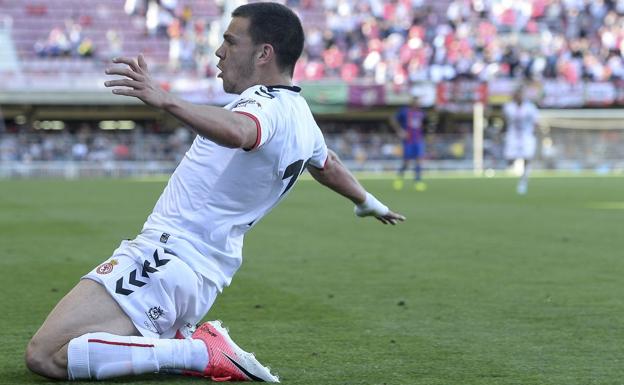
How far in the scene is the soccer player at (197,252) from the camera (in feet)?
15.5

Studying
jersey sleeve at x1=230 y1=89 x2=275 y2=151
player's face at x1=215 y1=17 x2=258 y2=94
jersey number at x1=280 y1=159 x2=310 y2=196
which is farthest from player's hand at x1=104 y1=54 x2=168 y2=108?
jersey number at x1=280 y1=159 x2=310 y2=196

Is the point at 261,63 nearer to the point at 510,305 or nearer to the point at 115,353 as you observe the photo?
the point at 115,353

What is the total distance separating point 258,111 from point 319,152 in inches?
33.0

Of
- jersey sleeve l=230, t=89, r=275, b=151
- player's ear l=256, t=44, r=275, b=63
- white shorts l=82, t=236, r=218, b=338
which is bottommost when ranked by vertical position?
white shorts l=82, t=236, r=218, b=338

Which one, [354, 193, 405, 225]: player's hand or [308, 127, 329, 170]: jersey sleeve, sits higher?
[308, 127, 329, 170]: jersey sleeve

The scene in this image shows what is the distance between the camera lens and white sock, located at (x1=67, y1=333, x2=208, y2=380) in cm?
475

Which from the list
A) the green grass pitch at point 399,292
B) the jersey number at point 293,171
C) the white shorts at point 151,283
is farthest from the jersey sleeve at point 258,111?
the green grass pitch at point 399,292

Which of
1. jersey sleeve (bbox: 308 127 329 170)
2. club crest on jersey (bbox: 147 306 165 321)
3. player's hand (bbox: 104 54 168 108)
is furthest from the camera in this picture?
jersey sleeve (bbox: 308 127 329 170)

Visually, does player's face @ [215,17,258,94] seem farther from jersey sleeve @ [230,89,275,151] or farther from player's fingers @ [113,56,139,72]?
player's fingers @ [113,56,139,72]

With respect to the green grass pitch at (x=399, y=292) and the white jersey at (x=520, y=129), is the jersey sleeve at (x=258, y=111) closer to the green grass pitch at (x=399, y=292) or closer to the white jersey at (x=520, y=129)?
the green grass pitch at (x=399, y=292)

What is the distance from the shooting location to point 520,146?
2764cm

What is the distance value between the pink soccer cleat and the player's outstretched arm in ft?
3.16

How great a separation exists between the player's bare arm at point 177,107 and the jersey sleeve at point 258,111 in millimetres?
156

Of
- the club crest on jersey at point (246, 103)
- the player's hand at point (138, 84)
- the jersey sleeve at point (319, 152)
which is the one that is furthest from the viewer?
the jersey sleeve at point (319, 152)
